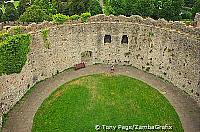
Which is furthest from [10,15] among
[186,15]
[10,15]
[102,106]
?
[102,106]

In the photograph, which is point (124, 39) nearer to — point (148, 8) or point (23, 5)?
point (148, 8)

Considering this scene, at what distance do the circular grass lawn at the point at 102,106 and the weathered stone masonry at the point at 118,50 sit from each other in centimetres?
259

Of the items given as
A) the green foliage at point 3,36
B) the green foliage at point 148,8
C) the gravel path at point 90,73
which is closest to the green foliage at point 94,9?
the green foliage at point 148,8

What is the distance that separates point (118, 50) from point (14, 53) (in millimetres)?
11980

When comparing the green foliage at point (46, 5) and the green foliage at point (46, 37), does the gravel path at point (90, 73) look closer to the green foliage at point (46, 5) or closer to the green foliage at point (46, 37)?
the green foliage at point (46, 37)

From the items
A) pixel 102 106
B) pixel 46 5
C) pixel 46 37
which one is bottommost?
pixel 102 106

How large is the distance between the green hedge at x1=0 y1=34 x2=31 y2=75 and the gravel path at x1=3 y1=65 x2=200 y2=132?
3.46 metres

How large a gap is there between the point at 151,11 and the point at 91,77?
16077mm

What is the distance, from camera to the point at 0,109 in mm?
37312

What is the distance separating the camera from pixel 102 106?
130ft

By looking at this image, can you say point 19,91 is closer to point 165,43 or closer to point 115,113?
point 115,113

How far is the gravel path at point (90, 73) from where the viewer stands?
3691 centimetres

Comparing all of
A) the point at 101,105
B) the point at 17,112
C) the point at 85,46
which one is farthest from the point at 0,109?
the point at 85,46

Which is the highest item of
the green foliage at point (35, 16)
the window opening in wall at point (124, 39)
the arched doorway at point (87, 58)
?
the green foliage at point (35, 16)
